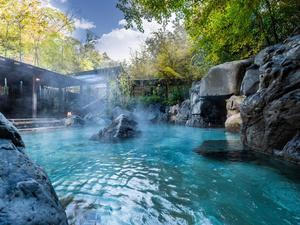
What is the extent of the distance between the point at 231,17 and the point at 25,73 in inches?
662

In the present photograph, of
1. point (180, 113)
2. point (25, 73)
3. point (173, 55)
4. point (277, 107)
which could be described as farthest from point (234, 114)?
point (25, 73)

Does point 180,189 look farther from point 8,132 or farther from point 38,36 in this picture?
point 38,36

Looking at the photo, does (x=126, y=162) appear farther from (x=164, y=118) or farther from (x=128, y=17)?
(x=164, y=118)

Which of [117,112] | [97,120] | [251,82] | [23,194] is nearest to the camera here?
[23,194]

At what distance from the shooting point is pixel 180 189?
3.39 m

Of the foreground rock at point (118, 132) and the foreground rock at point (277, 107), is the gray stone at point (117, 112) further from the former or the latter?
the foreground rock at point (277, 107)

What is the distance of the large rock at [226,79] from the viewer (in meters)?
11.4

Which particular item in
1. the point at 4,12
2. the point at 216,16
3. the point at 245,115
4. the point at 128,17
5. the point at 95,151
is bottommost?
the point at 95,151

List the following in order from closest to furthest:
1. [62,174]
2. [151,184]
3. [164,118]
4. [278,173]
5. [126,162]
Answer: [151,184], [278,173], [62,174], [126,162], [164,118]

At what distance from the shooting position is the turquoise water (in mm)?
2539

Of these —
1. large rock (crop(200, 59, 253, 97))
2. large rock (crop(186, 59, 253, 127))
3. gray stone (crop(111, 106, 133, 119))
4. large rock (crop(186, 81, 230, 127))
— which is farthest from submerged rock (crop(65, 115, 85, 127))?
large rock (crop(200, 59, 253, 97))

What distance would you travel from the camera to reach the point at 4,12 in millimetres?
20406

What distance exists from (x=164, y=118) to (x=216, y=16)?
1079 cm

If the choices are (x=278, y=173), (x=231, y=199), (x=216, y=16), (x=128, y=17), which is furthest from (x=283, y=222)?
(x=216, y=16)
